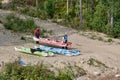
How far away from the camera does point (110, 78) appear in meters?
24.0

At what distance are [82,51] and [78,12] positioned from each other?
17400 millimetres

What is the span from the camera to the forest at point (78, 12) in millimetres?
39312

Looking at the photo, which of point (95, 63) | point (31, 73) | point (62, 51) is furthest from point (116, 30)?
point (31, 73)

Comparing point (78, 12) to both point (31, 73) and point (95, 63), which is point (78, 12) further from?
point (31, 73)

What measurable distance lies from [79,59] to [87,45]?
657 cm

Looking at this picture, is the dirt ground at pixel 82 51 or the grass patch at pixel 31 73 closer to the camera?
the grass patch at pixel 31 73

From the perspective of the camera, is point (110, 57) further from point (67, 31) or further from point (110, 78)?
point (67, 31)

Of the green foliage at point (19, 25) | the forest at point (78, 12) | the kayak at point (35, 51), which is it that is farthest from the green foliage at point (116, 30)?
the kayak at point (35, 51)

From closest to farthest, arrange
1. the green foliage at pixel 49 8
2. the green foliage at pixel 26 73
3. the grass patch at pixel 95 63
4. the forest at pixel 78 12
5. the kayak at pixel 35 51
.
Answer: the green foliage at pixel 26 73 → the grass patch at pixel 95 63 → the kayak at pixel 35 51 → the forest at pixel 78 12 → the green foliage at pixel 49 8

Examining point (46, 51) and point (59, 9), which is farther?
point (59, 9)

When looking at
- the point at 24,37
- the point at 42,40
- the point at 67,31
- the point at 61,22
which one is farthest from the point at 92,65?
the point at 61,22

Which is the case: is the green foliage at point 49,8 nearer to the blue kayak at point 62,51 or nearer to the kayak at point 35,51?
the blue kayak at point 62,51

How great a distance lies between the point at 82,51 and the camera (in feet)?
96.5

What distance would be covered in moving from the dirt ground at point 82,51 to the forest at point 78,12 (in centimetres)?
197
